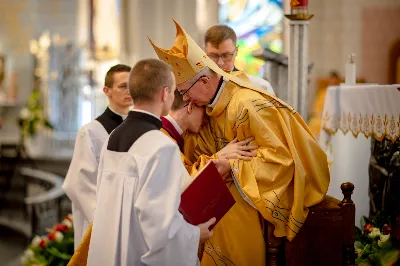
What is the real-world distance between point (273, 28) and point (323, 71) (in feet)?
4.54

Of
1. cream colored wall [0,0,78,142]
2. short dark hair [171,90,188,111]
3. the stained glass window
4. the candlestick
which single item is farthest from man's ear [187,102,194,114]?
cream colored wall [0,0,78,142]

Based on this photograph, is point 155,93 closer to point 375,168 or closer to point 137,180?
point 137,180

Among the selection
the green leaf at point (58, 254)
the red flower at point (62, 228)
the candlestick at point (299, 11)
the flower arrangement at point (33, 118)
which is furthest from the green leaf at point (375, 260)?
the flower arrangement at point (33, 118)

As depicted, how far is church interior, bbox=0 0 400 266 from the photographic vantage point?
14.5 feet

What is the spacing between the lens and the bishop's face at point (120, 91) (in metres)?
4.17

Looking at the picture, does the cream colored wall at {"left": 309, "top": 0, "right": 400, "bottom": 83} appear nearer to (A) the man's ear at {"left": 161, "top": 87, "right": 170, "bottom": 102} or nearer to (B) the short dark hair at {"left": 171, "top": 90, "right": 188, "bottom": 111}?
(B) the short dark hair at {"left": 171, "top": 90, "right": 188, "bottom": 111}

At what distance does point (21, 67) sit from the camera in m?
15.5

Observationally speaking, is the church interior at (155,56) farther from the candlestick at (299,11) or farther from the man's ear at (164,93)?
the man's ear at (164,93)

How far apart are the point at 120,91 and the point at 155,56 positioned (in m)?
8.07

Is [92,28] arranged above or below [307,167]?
above

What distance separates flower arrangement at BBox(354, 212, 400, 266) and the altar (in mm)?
336

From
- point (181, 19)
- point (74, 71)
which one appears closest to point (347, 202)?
point (181, 19)

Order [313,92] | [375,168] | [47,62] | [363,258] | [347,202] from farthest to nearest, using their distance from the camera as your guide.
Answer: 1. [47,62]
2. [313,92]
3. [375,168]
4. [363,258]
5. [347,202]

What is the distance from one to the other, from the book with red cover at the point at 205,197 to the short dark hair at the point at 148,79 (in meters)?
0.40
